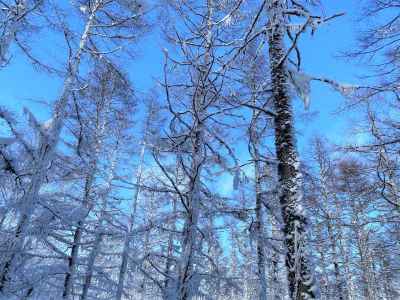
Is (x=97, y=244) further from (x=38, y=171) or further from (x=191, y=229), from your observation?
(x=191, y=229)

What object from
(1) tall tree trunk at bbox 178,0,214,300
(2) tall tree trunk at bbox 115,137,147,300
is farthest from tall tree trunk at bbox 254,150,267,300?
(2) tall tree trunk at bbox 115,137,147,300

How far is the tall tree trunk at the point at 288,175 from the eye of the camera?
346 cm

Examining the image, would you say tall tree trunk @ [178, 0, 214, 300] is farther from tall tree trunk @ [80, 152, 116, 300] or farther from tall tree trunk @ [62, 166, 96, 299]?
tall tree trunk @ [62, 166, 96, 299]

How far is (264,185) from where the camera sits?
955 centimetres

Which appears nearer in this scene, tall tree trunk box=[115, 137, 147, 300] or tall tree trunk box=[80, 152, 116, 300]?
tall tree trunk box=[115, 137, 147, 300]

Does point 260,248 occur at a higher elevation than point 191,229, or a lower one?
higher

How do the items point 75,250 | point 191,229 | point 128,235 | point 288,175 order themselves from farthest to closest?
point 75,250 → point 128,235 → point 191,229 → point 288,175

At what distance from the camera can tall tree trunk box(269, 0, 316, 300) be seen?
346cm

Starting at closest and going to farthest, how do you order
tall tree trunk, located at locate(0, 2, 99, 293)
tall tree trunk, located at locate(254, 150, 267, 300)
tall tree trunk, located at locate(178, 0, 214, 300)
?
tall tree trunk, located at locate(0, 2, 99, 293) → tall tree trunk, located at locate(178, 0, 214, 300) → tall tree trunk, located at locate(254, 150, 267, 300)

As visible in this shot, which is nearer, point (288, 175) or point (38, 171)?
point (288, 175)

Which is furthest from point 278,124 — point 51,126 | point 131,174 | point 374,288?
point 374,288

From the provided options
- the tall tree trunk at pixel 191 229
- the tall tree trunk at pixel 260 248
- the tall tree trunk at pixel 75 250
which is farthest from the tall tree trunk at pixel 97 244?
the tall tree trunk at pixel 260 248

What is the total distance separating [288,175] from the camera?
4.05 metres

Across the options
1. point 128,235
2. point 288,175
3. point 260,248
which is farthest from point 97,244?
point 288,175
